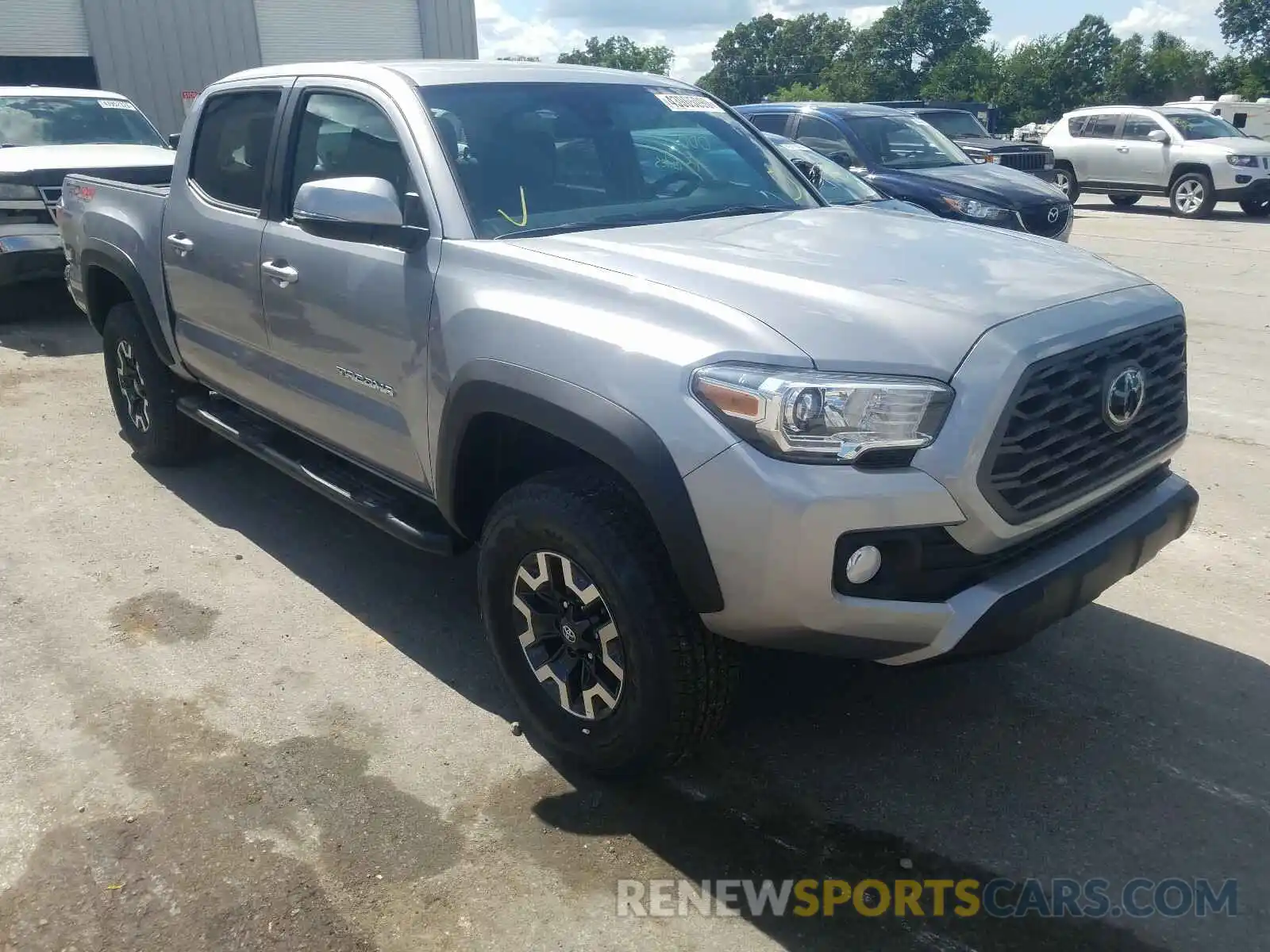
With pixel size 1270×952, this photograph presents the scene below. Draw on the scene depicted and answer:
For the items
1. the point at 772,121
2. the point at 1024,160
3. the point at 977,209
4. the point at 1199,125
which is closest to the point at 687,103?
the point at 977,209

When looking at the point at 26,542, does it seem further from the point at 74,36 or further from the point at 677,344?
the point at 74,36

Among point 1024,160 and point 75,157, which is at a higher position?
point 75,157

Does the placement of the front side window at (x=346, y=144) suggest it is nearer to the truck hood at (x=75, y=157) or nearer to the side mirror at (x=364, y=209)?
the side mirror at (x=364, y=209)

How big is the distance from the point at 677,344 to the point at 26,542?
3617 millimetres

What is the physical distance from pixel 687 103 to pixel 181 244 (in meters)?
2.21

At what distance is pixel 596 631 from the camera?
2877 mm

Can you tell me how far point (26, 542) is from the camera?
4750mm

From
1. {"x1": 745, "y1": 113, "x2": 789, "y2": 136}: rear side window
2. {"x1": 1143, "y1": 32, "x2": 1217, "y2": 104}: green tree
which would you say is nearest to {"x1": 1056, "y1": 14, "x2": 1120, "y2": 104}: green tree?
{"x1": 1143, "y1": 32, "x2": 1217, "y2": 104}: green tree

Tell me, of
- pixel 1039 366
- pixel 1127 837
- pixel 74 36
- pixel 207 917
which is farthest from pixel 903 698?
pixel 74 36

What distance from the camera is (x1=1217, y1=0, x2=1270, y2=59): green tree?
230ft

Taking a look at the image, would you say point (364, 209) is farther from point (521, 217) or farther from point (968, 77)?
point (968, 77)

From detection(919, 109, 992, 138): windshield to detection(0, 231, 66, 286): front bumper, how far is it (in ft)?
35.4

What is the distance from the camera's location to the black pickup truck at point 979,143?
14398mm

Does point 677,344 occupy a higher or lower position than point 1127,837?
higher
